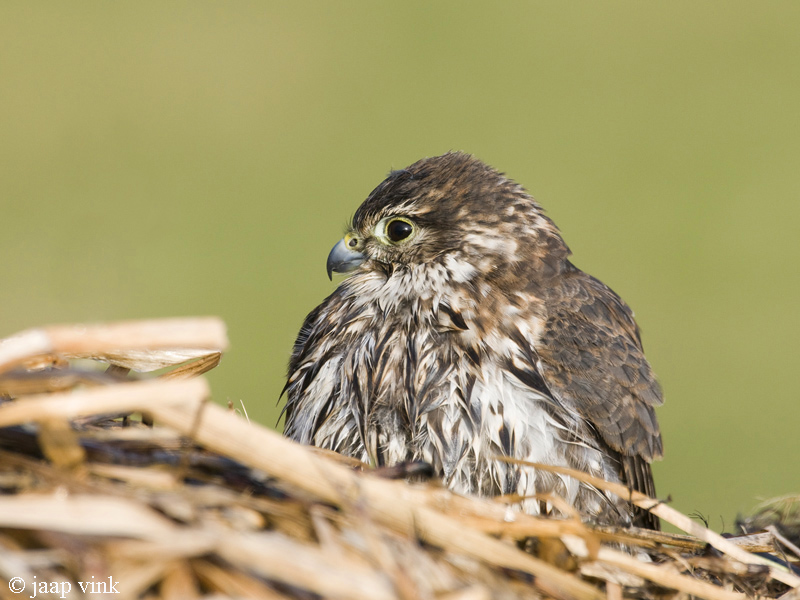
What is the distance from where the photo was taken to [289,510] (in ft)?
5.28

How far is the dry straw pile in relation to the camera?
1.41 m

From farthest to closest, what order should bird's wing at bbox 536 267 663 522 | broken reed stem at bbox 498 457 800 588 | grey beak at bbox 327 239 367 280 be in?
grey beak at bbox 327 239 367 280 → bird's wing at bbox 536 267 663 522 → broken reed stem at bbox 498 457 800 588

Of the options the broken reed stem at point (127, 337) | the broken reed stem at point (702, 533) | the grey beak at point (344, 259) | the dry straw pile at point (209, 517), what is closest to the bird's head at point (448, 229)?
the grey beak at point (344, 259)

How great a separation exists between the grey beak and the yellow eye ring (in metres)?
0.14

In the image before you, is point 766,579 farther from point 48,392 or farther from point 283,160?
point 283,160

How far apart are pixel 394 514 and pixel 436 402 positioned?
1.08 metres

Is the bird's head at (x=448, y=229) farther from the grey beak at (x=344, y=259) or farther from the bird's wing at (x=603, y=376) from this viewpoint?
the bird's wing at (x=603, y=376)

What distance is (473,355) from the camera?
277 centimetres

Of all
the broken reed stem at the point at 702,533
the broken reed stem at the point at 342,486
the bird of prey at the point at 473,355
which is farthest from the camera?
the bird of prey at the point at 473,355

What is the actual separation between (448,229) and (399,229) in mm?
182

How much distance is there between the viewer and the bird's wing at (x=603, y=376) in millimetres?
2795

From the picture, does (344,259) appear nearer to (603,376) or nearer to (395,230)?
(395,230)

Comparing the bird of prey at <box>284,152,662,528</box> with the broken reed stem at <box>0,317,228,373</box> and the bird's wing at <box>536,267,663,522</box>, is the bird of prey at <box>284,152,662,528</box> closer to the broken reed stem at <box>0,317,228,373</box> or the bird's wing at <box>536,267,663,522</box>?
the bird's wing at <box>536,267,663,522</box>

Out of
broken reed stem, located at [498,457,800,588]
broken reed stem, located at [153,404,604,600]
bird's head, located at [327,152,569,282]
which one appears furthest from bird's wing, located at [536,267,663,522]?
broken reed stem, located at [153,404,604,600]
